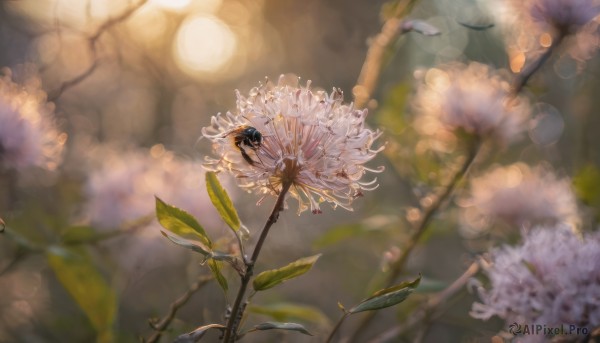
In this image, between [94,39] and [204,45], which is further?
[204,45]

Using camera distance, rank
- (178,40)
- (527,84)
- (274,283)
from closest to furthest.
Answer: (274,283) → (527,84) → (178,40)

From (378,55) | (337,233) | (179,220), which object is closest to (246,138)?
(179,220)

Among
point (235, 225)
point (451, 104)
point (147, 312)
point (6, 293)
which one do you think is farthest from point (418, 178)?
point (6, 293)

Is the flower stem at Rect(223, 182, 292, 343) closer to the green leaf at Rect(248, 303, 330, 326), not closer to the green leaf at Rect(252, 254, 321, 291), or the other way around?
the green leaf at Rect(252, 254, 321, 291)

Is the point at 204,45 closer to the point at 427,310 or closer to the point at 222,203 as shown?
the point at 427,310

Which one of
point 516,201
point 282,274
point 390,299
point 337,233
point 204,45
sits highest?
point 204,45

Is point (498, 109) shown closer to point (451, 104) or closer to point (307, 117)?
point (451, 104)

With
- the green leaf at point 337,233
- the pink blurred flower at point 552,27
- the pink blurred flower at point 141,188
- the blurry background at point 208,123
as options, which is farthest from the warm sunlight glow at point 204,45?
the pink blurred flower at point 552,27
